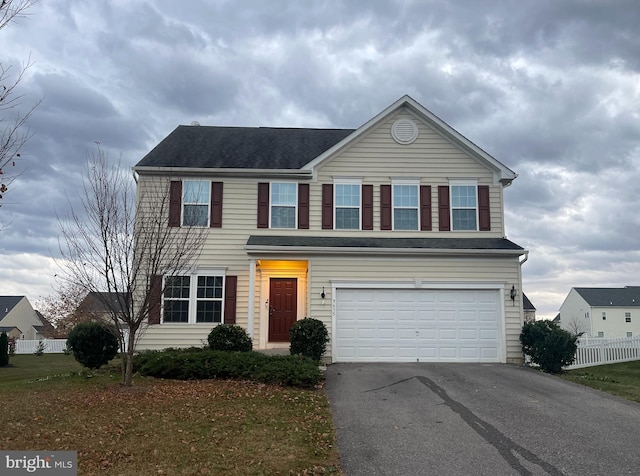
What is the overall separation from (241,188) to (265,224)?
1447mm

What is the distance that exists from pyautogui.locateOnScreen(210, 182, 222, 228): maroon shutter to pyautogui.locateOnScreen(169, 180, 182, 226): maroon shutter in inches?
41.3

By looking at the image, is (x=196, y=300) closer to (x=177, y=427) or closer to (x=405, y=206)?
(x=405, y=206)

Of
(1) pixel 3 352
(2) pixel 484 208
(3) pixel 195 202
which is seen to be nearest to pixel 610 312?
(2) pixel 484 208

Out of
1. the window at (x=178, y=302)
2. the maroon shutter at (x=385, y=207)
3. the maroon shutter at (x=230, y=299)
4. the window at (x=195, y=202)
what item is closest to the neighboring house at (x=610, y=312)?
the maroon shutter at (x=385, y=207)

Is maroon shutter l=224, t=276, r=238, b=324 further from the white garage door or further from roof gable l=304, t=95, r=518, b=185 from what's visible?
roof gable l=304, t=95, r=518, b=185

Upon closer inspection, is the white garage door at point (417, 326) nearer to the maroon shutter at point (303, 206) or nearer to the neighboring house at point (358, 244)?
the neighboring house at point (358, 244)

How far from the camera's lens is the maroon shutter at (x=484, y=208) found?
1659 centimetres

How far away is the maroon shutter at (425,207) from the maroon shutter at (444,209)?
0.36 meters

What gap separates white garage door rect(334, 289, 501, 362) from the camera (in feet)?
49.6

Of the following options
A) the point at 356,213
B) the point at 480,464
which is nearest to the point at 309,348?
the point at 356,213

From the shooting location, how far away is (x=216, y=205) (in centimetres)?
1647

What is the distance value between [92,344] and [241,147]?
27.2ft

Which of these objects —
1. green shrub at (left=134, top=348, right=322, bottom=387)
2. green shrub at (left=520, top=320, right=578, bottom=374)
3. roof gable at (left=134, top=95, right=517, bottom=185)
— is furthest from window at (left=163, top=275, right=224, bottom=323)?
green shrub at (left=520, top=320, right=578, bottom=374)

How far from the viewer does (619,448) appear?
7.27 meters
